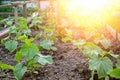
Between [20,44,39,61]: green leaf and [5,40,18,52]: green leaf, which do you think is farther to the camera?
[5,40,18,52]: green leaf

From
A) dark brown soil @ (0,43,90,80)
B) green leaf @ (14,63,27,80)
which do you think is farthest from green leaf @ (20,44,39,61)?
dark brown soil @ (0,43,90,80)

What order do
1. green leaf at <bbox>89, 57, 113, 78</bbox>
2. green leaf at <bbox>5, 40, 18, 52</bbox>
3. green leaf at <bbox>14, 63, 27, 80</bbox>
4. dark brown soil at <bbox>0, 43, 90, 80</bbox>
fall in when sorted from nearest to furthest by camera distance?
green leaf at <bbox>89, 57, 113, 78</bbox>
green leaf at <bbox>14, 63, 27, 80</bbox>
dark brown soil at <bbox>0, 43, 90, 80</bbox>
green leaf at <bbox>5, 40, 18, 52</bbox>

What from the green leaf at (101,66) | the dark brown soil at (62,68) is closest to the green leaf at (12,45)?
the dark brown soil at (62,68)

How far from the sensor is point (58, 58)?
3.66m

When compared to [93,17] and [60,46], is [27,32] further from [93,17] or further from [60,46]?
[93,17]

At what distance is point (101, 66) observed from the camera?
236 cm

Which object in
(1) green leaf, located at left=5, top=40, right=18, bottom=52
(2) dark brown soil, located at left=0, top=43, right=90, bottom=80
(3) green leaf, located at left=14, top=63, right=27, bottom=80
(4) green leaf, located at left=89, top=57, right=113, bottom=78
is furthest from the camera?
(1) green leaf, located at left=5, top=40, right=18, bottom=52

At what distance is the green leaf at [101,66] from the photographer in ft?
7.67

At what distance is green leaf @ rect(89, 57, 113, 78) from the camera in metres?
2.34

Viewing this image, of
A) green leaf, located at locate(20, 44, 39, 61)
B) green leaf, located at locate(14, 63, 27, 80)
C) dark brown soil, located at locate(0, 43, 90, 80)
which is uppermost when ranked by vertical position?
green leaf, located at locate(20, 44, 39, 61)

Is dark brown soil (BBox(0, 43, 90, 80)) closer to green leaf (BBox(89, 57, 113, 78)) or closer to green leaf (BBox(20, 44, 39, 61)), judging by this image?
green leaf (BBox(20, 44, 39, 61))

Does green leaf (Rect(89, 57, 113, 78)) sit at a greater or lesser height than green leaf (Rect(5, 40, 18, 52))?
greater

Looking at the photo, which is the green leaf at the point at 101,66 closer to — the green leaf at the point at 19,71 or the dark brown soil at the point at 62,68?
the dark brown soil at the point at 62,68

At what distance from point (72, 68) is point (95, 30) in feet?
4.60
